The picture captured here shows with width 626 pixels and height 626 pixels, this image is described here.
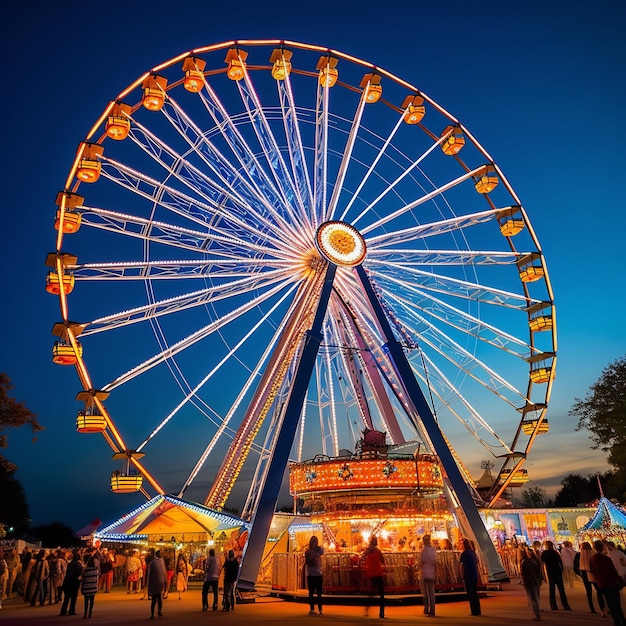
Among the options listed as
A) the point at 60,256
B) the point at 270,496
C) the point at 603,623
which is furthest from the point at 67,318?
the point at 603,623

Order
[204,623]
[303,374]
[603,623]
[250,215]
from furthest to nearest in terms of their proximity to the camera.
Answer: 1. [250,215]
2. [303,374]
3. [204,623]
4. [603,623]

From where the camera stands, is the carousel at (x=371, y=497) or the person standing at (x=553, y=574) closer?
the person standing at (x=553, y=574)

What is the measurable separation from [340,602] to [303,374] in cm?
542

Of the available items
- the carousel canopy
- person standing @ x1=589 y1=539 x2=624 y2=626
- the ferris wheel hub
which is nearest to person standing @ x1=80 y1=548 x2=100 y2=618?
person standing @ x1=589 y1=539 x2=624 y2=626

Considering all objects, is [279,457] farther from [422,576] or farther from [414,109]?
[414,109]

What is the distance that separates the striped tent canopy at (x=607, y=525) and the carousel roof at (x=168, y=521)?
13.7m

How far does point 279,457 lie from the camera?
14.6 meters

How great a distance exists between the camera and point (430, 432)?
640 inches

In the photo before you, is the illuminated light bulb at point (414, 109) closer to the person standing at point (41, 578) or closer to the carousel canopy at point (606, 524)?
the carousel canopy at point (606, 524)

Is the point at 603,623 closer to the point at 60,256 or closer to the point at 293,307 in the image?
Answer: the point at 293,307

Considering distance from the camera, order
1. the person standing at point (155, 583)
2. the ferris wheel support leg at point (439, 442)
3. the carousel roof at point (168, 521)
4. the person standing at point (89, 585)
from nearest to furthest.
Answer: the person standing at point (155, 583), the person standing at point (89, 585), the ferris wheel support leg at point (439, 442), the carousel roof at point (168, 521)

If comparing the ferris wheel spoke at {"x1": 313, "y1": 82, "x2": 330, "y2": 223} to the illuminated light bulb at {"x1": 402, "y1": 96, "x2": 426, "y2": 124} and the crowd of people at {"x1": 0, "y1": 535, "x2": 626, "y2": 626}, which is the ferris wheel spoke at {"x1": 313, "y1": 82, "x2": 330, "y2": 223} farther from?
the crowd of people at {"x1": 0, "y1": 535, "x2": 626, "y2": 626}

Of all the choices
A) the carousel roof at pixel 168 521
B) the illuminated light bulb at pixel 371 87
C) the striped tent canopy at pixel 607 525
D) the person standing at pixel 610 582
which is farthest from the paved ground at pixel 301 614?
the illuminated light bulb at pixel 371 87

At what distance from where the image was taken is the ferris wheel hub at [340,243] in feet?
57.3
